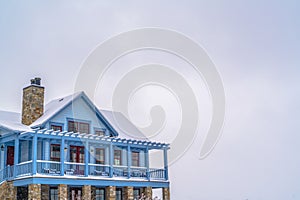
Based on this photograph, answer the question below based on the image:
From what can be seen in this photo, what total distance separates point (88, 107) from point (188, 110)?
264 inches

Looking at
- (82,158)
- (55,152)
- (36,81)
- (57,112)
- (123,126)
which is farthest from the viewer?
(123,126)

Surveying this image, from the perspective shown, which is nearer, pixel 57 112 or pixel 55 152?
pixel 55 152

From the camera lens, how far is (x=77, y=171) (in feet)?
91.9

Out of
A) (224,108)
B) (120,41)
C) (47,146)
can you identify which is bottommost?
(47,146)

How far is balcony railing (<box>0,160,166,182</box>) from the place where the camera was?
2589 centimetres

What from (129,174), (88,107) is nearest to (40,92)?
(88,107)

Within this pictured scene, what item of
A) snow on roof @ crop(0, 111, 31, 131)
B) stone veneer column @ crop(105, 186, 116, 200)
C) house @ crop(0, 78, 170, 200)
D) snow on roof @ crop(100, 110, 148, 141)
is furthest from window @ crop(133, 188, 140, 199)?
snow on roof @ crop(0, 111, 31, 131)

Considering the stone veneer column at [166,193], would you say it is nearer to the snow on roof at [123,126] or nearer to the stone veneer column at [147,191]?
the stone veneer column at [147,191]

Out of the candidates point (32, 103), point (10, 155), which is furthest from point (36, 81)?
point (10, 155)

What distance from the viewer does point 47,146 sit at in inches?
1111

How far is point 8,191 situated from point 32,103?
595 cm

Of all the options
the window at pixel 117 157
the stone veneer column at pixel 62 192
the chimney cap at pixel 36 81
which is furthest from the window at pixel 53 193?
the chimney cap at pixel 36 81

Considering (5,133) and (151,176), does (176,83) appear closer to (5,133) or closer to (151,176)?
(151,176)

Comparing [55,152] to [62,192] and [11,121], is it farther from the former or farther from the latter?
[11,121]
